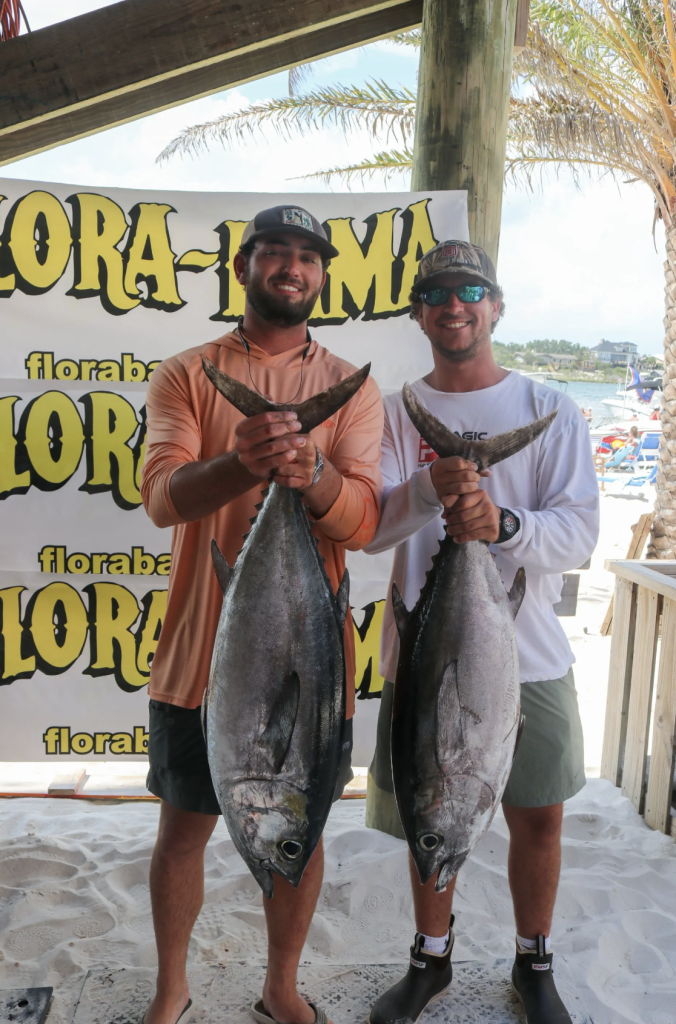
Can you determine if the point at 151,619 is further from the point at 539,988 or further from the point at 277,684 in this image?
the point at 539,988

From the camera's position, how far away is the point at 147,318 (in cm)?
265

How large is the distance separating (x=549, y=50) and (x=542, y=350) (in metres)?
58.8

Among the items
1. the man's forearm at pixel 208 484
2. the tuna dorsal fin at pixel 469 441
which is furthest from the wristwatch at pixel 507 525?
the man's forearm at pixel 208 484

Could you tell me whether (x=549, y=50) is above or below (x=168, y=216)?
above

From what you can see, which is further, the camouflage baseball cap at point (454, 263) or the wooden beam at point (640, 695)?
the wooden beam at point (640, 695)

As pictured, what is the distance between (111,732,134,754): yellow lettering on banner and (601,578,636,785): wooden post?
6.34 ft

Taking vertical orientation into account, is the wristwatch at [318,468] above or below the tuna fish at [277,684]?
above

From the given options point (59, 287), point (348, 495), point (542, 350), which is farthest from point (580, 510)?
point (542, 350)

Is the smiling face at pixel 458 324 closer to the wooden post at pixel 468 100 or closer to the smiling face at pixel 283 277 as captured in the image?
the smiling face at pixel 283 277

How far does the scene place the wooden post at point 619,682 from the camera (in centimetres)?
311

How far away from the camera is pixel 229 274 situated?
8.71 feet

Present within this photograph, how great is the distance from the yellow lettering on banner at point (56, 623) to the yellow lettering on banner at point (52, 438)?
39 cm

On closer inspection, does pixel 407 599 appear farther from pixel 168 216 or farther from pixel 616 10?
pixel 616 10

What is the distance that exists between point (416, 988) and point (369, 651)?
1117 mm
